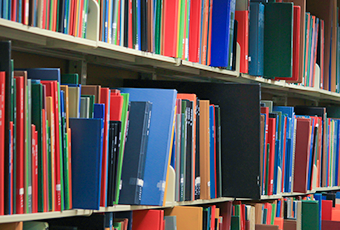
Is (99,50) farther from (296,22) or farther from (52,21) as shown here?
(296,22)

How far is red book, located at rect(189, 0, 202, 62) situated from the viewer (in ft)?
6.07

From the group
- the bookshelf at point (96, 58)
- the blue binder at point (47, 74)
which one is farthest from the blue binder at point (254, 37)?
the blue binder at point (47, 74)

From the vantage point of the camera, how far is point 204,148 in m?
1.84

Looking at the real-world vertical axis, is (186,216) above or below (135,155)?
below

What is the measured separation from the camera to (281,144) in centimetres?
237

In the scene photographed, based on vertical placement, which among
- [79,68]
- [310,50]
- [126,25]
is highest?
[310,50]

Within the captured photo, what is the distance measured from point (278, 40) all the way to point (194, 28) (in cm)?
54

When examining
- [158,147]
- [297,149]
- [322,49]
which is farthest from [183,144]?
[322,49]

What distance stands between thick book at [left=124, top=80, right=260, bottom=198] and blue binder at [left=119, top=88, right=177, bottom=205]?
0.33 m

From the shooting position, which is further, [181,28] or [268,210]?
[268,210]

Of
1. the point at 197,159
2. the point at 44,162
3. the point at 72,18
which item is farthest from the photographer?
the point at 197,159

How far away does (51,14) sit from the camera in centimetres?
133

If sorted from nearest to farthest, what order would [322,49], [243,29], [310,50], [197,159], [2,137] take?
[2,137], [197,159], [243,29], [310,50], [322,49]

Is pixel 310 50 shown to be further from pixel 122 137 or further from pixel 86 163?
pixel 86 163
